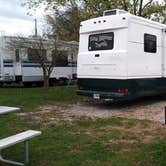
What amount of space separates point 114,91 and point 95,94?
2.38 ft

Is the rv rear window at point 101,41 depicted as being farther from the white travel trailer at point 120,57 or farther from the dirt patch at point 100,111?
the dirt patch at point 100,111

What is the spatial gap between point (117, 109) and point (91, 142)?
4803 millimetres

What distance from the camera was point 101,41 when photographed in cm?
1164

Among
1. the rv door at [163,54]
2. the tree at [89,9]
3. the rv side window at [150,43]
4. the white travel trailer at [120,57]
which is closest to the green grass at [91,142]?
the white travel trailer at [120,57]

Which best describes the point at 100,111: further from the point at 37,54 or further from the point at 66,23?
the point at 37,54

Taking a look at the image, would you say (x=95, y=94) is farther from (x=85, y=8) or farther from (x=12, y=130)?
(x=85, y=8)

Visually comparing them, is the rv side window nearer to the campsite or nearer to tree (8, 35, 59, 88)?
the campsite

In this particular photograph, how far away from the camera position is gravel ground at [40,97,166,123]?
33.0ft

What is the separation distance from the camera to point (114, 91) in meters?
11.1

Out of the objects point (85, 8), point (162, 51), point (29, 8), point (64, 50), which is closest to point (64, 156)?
point (162, 51)

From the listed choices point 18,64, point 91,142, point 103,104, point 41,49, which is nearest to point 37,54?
point 41,49

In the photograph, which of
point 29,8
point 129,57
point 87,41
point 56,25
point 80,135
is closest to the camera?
point 80,135

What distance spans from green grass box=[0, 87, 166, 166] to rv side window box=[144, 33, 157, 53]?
3447mm

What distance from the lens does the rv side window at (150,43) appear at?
11844 mm
